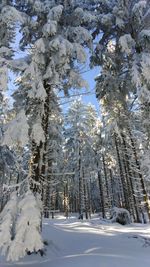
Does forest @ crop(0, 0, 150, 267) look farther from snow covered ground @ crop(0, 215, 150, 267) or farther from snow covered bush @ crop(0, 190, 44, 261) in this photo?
snow covered ground @ crop(0, 215, 150, 267)

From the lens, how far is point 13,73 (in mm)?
9336

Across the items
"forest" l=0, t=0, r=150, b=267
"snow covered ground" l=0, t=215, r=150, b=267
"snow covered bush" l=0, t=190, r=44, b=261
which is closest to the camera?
"snow covered bush" l=0, t=190, r=44, b=261

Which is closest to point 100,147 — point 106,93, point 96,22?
point 106,93

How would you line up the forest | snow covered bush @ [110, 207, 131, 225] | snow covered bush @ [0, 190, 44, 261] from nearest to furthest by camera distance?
snow covered bush @ [0, 190, 44, 261]
the forest
snow covered bush @ [110, 207, 131, 225]

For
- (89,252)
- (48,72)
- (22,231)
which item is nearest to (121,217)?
(89,252)

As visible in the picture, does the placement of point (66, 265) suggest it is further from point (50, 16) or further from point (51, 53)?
point (50, 16)

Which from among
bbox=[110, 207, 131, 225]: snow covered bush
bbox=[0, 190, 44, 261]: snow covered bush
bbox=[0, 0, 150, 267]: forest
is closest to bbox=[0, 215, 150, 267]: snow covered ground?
bbox=[0, 0, 150, 267]: forest

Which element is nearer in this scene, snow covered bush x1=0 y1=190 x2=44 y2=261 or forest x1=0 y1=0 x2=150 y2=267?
snow covered bush x1=0 y1=190 x2=44 y2=261

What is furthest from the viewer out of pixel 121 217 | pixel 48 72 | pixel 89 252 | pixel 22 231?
pixel 121 217

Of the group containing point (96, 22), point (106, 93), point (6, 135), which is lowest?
point (6, 135)

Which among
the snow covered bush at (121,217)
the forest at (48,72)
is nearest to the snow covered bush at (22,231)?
the forest at (48,72)

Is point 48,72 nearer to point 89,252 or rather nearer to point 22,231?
point 22,231

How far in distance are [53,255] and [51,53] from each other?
252 inches

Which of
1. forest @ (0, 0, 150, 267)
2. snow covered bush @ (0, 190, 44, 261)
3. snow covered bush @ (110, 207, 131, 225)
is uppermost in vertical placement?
forest @ (0, 0, 150, 267)
